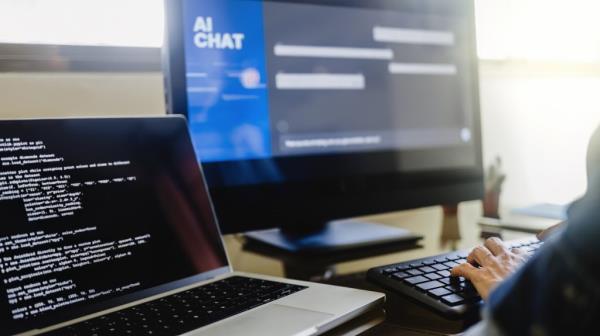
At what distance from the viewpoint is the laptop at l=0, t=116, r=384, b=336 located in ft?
2.03

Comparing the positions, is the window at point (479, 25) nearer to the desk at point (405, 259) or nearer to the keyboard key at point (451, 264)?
the desk at point (405, 259)

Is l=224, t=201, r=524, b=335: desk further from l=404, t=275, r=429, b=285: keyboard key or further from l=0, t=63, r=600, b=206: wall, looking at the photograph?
l=0, t=63, r=600, b=206: wall

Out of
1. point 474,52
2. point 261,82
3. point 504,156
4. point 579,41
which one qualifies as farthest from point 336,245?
point 579,41

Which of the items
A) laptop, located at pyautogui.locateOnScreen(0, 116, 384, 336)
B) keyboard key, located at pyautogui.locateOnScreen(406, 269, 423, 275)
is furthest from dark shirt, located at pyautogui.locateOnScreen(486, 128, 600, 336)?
keyboard key, located at pyautogui.locateOnScreen(406, 269, 423, 275)

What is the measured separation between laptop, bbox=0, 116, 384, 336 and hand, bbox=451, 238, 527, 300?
0.37 feet

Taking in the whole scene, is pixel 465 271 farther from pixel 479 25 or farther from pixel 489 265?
pixel 479 25

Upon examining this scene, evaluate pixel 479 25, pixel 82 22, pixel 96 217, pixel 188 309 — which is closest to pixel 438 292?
pixel 188 309

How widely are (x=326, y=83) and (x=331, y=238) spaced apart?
28 centimetres

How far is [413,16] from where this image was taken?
120cm

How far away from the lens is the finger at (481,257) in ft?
2.41

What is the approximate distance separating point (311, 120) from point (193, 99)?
22 centimetres

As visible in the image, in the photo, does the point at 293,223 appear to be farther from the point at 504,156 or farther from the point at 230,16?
the point at 504,156

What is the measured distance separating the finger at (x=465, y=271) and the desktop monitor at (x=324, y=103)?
0.39 m

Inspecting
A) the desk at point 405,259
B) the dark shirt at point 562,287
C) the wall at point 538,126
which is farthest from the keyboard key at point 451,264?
the wall at point 538,126
